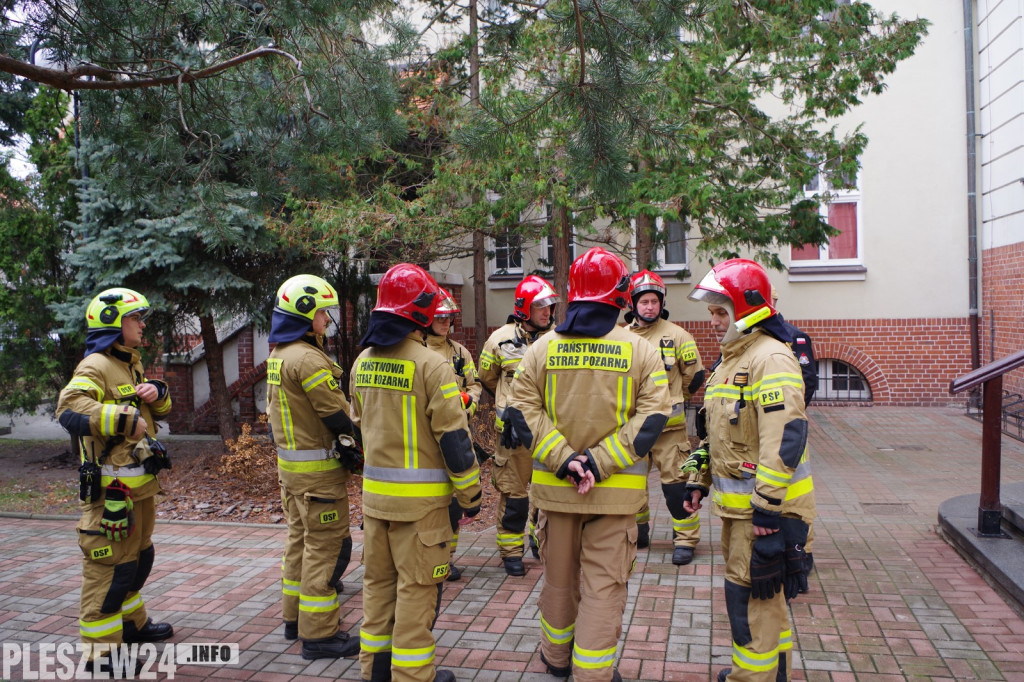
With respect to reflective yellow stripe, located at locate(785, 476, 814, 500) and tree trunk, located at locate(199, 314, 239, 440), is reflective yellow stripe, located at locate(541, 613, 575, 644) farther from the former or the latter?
tree trunk, located at locate(199, 314, 239, 440)

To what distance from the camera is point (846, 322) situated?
13.5 meters

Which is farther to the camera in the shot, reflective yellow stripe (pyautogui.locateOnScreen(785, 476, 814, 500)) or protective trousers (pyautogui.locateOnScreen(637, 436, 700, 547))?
protective trousers (pyautogui.locateOnScreen(637, 436, 700, 547))

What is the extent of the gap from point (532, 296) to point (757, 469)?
2.55 m

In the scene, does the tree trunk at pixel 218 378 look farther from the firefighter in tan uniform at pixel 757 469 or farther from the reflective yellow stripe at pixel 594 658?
the firefighter in tan uniform at pixel 757 469

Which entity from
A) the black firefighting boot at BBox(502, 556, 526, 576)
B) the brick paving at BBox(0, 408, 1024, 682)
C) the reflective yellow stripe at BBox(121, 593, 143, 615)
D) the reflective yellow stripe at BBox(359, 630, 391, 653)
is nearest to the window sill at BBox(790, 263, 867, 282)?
the brick paving at BBox(0, 408, 1024, 682)

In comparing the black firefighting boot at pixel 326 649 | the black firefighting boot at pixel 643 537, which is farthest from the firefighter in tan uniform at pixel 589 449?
the black firefighting boot at pixel 643 537

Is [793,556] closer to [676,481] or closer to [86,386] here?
[676,481]

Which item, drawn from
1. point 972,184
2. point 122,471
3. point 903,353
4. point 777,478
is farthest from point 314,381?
point 972,184

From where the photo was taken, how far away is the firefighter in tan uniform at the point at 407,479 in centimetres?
382

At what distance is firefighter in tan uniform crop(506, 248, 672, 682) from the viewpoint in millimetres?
3812

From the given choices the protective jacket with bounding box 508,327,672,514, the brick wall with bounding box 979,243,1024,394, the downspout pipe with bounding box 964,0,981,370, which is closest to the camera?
the protective jacket with bounding box 508,327,672,514

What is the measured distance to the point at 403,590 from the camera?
3.82 m

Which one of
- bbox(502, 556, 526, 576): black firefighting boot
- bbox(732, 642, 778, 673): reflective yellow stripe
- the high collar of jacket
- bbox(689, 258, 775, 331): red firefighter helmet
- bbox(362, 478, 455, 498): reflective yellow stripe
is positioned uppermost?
bbox(689, 258, 775, 331): red firefighter helmet

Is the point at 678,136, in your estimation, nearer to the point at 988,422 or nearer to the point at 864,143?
the point at 988,422
